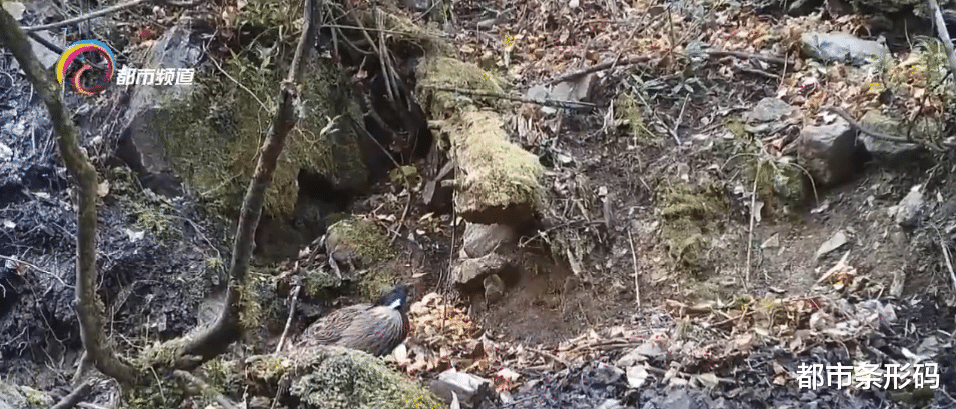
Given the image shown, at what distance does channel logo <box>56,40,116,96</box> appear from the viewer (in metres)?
2.63

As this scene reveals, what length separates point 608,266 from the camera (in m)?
2.52

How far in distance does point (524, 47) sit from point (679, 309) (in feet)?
5.16

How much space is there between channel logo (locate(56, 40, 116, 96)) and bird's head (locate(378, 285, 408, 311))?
125 centimetres

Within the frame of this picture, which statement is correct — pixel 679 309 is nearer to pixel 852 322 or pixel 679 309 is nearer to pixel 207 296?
pixel 852 322

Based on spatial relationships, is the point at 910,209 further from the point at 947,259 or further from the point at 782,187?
the point at 782,187

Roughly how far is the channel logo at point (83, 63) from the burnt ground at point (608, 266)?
7cm

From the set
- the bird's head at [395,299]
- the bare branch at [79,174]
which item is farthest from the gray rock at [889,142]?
the bare branch at [79,174]

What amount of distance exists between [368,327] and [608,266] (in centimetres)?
79

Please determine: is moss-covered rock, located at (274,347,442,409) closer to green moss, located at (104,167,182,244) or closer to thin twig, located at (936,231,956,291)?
green moss, located at (104,167,182,244)

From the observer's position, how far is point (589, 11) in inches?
141

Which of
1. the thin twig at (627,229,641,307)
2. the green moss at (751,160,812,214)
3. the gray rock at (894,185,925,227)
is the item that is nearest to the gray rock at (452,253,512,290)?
the thin twig at (627,229,641,307)

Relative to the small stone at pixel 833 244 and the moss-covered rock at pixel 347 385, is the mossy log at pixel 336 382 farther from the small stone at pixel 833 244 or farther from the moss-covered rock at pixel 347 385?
the small stone at pixel 833 244

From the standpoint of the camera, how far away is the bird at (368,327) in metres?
2.26

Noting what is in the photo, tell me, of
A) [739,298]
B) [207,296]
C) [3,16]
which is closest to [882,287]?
[739,298]
